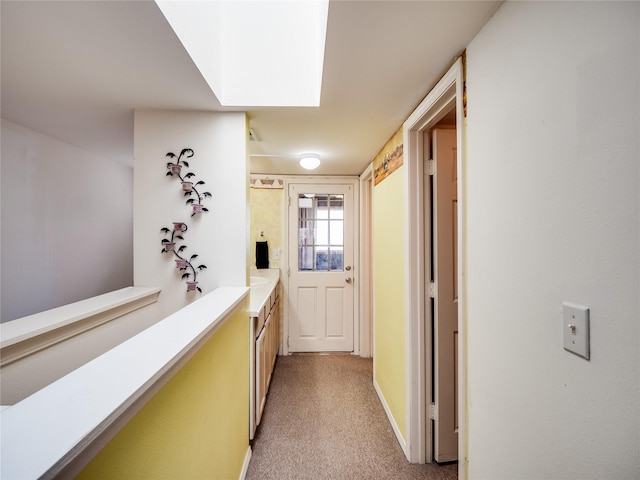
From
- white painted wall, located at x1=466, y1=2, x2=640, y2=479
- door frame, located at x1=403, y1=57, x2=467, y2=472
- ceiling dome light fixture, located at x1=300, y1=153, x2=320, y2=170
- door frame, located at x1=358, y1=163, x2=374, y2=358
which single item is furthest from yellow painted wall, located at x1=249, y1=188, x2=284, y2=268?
white painted wall, located at x1=466, y1=2, x2=640, y2=479

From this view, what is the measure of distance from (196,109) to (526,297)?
1834mm

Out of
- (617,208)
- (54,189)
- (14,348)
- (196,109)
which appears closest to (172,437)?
(14,348)

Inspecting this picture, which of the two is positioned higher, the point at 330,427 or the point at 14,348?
the point at 14,348

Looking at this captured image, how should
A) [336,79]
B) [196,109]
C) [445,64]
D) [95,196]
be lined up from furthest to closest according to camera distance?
1. [95,196]
2. [196,109]
3. [336,79]
4. [445,64]

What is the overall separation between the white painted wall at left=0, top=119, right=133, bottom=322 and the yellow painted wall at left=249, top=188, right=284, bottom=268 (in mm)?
1411

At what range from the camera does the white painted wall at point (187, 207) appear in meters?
1.56

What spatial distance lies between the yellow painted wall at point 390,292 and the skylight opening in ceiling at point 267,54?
832 mm

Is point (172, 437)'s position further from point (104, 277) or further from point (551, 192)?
point (104, 277)

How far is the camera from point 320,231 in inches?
125

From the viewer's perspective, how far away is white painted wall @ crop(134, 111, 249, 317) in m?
1.56

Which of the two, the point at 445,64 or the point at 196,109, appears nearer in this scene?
the point at 445,64

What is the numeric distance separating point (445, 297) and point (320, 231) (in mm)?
1830

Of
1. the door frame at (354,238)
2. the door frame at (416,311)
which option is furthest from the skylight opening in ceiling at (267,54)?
the door frame at (354,238)

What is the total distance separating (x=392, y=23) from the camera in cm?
89
